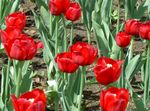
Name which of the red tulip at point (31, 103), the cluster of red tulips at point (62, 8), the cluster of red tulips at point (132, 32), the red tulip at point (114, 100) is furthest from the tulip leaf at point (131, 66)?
the red tulip at point (31, 103)

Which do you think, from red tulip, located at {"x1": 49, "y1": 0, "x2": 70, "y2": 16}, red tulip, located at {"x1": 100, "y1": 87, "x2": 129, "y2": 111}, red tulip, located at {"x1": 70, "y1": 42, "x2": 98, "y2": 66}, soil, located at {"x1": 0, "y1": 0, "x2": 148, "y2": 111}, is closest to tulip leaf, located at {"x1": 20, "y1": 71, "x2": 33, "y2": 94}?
red tulip, located at {"x1": 70, "y1": 42, "x2": 98, "y2": 66}

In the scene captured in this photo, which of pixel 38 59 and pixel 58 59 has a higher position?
pixel 58 59

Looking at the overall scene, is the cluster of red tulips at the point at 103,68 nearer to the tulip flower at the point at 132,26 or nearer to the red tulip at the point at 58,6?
the red tulip at the point at 58,6

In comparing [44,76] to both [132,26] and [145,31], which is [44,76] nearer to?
[132,26]

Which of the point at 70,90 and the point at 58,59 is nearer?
the point at 58,59

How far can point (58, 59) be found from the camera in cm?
206

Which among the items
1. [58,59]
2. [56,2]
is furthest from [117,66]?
[56,2]

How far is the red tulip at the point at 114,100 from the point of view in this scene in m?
1.68

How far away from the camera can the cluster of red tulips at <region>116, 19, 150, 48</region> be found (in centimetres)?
241

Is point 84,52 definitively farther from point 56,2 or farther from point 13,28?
point 56,2

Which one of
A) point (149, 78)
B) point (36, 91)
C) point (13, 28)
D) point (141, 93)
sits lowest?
point (141, 93)

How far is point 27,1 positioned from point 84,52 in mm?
2812

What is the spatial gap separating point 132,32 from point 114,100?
103 cm

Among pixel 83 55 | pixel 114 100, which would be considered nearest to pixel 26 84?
pixel 83 55
